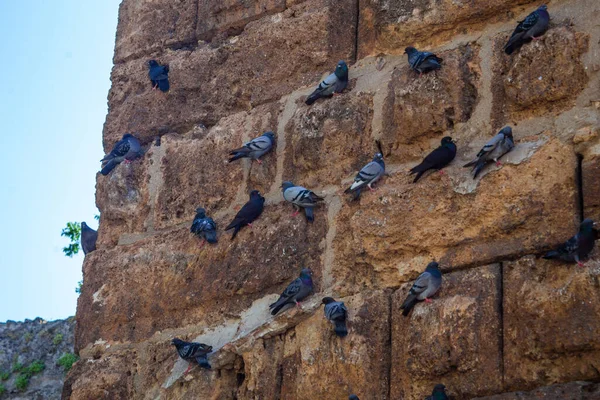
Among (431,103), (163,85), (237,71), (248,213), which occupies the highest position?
(163,85)

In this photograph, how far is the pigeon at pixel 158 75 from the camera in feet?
17.6

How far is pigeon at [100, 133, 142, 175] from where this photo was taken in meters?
5.25

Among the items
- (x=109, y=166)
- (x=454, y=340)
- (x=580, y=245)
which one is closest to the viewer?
(x=580, y=245)

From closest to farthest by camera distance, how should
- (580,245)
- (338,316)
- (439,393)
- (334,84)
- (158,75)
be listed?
(580,245) → (439,393) → (338,316) → (334,84) → (158,75)

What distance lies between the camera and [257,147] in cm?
469

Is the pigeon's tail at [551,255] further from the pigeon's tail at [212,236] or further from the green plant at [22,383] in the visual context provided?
the green plant at [22,383]

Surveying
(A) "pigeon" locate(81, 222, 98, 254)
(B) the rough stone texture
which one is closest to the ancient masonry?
(A) "pigeon" locate(81, 222, 98, 254)

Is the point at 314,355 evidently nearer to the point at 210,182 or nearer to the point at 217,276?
the point at 217,276

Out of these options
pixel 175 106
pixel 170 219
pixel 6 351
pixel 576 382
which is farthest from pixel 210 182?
pixel 6 351

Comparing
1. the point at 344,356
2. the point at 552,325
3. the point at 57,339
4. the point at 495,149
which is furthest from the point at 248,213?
the point at 57,339

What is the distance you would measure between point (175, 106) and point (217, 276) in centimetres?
113

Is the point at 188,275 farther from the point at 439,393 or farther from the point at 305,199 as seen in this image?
the point at 439,393

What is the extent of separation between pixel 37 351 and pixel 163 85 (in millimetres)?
4188

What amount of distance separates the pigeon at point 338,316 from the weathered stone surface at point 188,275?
8.0 inches
